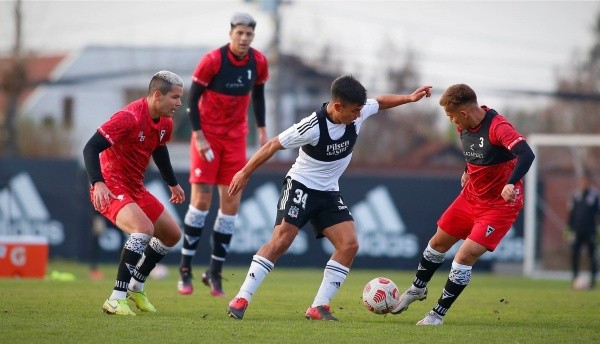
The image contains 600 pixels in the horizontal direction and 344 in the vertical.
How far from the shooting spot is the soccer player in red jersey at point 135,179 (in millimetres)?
9836

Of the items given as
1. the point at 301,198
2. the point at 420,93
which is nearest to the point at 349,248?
the point at 301,198

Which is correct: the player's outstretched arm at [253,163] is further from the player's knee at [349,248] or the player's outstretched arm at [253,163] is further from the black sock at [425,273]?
the black sock at [425,273]

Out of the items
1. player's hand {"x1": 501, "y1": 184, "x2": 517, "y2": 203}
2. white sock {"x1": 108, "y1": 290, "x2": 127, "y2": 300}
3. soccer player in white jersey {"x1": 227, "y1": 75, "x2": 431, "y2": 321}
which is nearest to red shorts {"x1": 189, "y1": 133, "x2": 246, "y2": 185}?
soccer player in white jersey {"x1": 227, "y1": 75, "x2": 431, "y2": 321}

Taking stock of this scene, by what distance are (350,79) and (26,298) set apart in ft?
15.7

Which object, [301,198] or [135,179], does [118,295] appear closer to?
[135,179]

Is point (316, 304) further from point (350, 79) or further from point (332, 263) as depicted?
point (350, 79)

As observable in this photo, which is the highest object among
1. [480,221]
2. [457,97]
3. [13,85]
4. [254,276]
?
[457,97]

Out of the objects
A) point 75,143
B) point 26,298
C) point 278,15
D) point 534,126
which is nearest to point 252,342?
point 26,298

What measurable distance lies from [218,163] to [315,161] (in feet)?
9.81

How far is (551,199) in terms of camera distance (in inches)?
1031

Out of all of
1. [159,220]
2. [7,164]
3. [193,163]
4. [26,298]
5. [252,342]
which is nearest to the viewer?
[252,342]

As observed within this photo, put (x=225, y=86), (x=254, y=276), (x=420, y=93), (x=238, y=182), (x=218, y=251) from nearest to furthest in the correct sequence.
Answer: (x=238, y=182) < (x=254, y=276) < (x=420, y=93) < (x=225, y=86) < (x=218, y=251)

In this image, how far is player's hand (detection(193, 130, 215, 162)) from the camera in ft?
40.1

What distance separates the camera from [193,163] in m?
12.8
